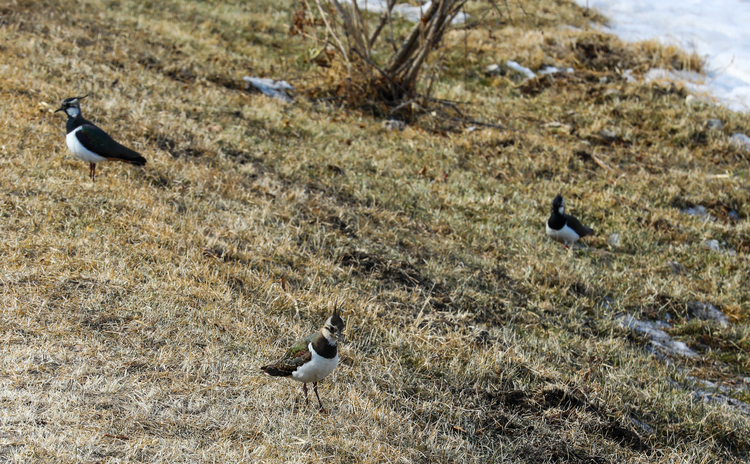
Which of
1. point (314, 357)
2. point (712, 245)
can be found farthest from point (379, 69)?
point (314, 357)

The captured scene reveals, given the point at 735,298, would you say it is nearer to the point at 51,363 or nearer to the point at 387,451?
the point at 387,451

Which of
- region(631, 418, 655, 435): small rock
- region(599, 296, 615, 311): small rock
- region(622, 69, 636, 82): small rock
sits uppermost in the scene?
region(622, 69, 636, 82): small rock

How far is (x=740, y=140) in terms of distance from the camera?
9375 mm

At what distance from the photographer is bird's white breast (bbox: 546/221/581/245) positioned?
645cm

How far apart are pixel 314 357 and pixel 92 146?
11.4 feet

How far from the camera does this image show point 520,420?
392cm

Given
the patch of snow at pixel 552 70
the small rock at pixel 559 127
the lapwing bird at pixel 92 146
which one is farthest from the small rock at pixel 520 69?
the lapwing bird at pixel 92 146

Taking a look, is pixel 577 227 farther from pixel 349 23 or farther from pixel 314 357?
pixel 349 23

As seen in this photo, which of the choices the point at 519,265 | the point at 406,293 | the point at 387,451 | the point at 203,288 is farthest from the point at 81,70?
the point at 387,451

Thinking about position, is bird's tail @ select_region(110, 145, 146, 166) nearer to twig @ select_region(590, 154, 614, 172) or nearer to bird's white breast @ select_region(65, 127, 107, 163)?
bird's white breast @ select_region(65, 127, 107, 163)

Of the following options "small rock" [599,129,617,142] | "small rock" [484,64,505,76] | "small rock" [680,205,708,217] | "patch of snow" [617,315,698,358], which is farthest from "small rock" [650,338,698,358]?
"small rock" [484,64,505,76]

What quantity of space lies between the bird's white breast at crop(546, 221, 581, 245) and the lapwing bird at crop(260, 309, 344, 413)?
3869 millimetres

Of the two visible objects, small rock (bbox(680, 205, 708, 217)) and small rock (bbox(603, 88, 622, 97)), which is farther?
Result: small rock (bbox(603, 88, 622, 97))

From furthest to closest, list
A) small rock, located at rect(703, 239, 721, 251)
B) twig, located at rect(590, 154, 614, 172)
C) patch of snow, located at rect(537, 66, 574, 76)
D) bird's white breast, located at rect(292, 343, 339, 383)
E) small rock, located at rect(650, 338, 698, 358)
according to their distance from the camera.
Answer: patch of snow, located at rect(537, 66, 574, 76) → twig, located at rect(590, 154, 614, 172) → small rock, located at rect(703, 239, 721, 251) → small rock, located at rect(650, 338, 698, 358) → bird's white breast, located at rect(292, 343, 339, 383)
